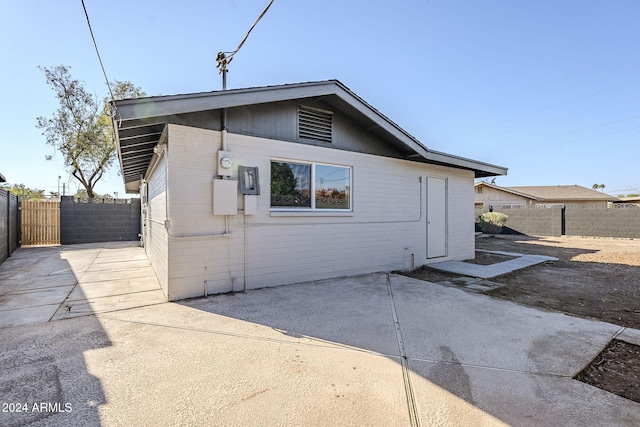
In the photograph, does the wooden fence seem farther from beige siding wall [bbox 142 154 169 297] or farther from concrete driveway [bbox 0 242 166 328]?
beige siding wall [bbox 142 154 169 297]

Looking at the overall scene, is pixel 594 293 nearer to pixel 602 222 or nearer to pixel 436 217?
pixel 436 217

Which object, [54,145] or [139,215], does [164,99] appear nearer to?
[139,215]

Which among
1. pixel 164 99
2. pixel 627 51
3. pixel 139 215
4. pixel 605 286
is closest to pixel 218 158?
pixel 164 99

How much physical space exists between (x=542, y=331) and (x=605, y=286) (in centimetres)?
373

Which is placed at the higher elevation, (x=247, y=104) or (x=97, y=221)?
(x=247, y=104)

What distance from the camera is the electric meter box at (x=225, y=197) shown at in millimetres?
4547

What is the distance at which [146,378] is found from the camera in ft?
7.57

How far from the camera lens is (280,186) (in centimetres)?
534

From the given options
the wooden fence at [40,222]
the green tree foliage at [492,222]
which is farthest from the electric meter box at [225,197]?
the green tree foliage at [492,222]

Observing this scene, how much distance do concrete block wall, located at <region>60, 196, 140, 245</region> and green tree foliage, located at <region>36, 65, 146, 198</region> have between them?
227 inches

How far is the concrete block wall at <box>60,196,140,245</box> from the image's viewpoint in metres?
12.1

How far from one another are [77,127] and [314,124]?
17652mm

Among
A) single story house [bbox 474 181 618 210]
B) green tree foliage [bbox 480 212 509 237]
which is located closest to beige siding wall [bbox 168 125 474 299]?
green tree foliage [bbox 480 212 509 237]

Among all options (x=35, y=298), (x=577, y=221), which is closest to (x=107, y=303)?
(x=35, y=298)
